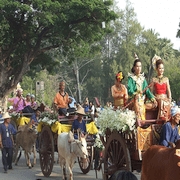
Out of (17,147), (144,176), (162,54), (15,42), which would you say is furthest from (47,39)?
(144,176)

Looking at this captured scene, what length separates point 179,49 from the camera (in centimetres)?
6231

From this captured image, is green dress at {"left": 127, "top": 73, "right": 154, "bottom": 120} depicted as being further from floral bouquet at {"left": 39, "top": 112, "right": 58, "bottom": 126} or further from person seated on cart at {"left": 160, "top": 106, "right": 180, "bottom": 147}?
floral bouquet at {"left": 39, "top": 112, "right": 58, "bottom": 126}

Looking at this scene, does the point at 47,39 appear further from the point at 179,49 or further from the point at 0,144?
the point at 179,49

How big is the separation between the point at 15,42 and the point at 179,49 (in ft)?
113

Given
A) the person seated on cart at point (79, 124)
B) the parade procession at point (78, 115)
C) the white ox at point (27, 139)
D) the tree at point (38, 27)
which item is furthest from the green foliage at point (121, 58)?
the person seated on cart at point (79, 124)

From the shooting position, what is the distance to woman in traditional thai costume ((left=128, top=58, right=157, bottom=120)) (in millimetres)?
9102

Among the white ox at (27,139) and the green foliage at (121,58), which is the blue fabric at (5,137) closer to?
the white ox at (27,139)

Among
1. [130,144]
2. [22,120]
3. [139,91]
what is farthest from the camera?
[22,120]

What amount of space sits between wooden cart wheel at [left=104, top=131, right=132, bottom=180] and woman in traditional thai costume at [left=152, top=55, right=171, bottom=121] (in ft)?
2.94

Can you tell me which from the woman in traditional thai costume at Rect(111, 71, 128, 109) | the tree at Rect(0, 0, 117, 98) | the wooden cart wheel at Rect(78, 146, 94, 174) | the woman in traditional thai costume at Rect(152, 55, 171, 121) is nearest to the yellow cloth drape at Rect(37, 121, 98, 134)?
the wooden cart wheel at Rect(78, 146, 94, 174)

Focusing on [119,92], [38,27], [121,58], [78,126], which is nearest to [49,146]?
[78,126]

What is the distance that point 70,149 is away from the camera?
11.3 m

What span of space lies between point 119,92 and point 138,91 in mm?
459

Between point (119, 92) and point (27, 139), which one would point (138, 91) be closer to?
point (119, 92)
